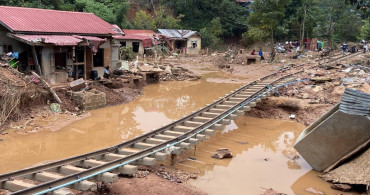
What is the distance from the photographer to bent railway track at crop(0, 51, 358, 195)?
6449 millimetres

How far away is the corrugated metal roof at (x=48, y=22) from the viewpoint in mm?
16438

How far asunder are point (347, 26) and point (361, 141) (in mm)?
41118

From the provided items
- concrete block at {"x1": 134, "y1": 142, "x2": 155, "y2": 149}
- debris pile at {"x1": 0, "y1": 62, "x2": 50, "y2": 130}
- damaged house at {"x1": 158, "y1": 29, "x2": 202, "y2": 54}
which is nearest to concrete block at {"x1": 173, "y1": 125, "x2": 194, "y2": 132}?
concrete block at {"x1": 134, "y1": 142, "x2": 155, "y2": 149}

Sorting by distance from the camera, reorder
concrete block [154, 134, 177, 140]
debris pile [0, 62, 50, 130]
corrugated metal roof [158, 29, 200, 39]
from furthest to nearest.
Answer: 1. corrugated metal roof [158, 29, 200, 39]
2. debris pile [0, 62, 50, 130]
3. concrete block [154, 134, 177, 140]

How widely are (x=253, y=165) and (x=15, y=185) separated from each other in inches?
263

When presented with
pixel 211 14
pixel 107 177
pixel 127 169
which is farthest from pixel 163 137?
pixel 211 14

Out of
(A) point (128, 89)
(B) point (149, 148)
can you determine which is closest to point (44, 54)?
(A) point (128, 89)

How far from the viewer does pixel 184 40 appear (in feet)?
153

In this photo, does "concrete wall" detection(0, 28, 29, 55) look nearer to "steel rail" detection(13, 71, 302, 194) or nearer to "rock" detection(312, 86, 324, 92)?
"steel rail" detection(13, 71, 302, 194)

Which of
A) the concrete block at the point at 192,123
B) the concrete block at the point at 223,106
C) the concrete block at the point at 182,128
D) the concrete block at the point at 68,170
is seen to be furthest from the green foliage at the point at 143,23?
the concrete block at the point at 68,170

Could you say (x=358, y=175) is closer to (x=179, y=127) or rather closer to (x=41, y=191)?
(x=179, y=127)

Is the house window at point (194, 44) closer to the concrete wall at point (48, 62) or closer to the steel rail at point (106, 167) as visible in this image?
the concrete wall at point (48, 62)

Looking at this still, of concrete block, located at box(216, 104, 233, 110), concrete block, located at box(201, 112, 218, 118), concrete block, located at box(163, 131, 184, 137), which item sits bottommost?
concrete block, located at box(163, 131, 184, 137)

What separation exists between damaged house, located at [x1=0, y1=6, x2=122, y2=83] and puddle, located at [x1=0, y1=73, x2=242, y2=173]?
11.9 feet
